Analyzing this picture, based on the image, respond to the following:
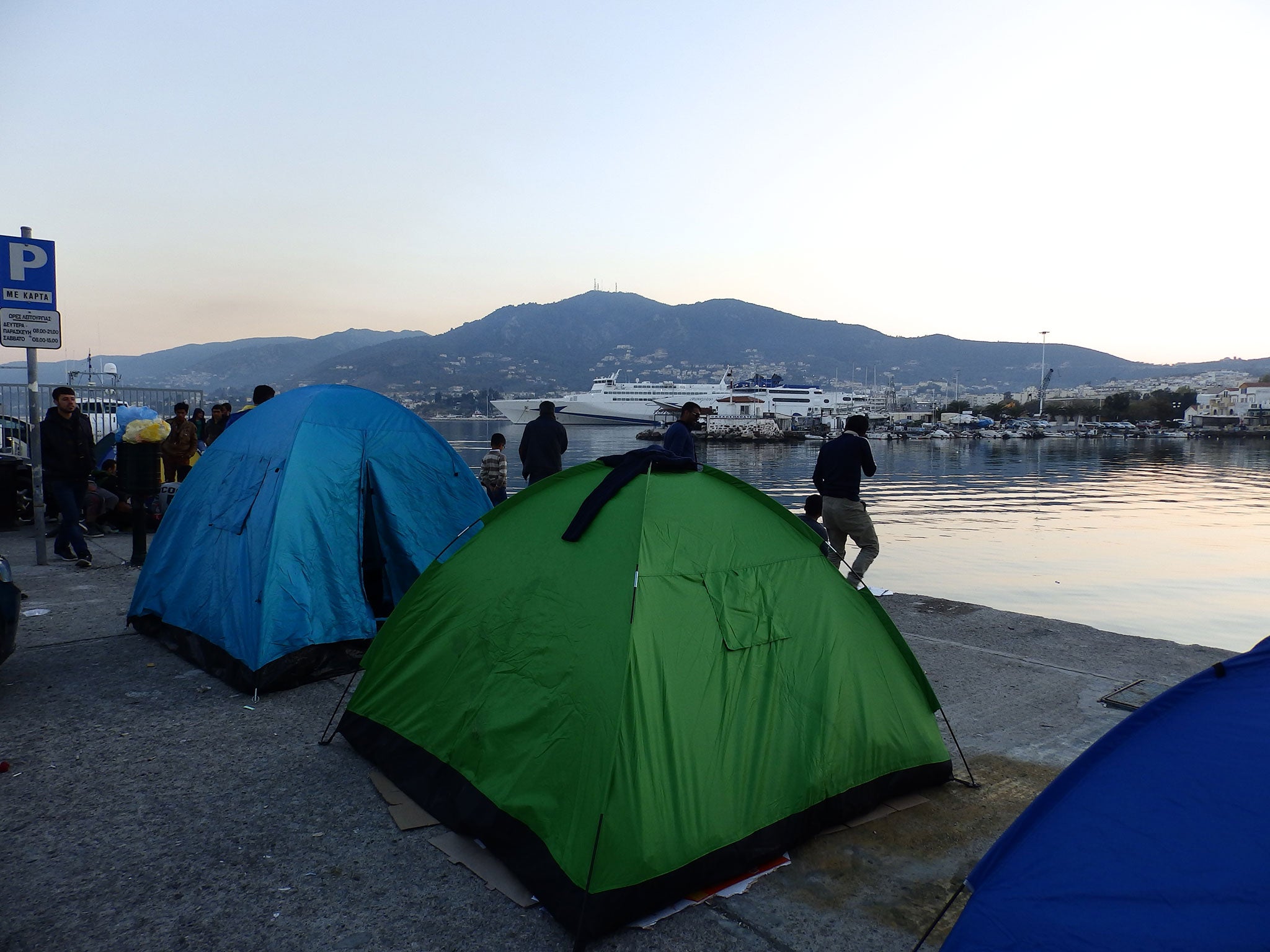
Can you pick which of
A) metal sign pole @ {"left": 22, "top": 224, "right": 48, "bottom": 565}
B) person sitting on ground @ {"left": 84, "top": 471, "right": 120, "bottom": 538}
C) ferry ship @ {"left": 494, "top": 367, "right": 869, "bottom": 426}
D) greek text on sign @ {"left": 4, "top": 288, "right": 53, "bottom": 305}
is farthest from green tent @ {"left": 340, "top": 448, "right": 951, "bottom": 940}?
ferry ship @ {"left": 494, "top": 367, "right": 869, "bottom": 426}

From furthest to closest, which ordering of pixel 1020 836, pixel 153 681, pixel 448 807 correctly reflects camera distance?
pixel 153 681
pixel 448 807
pixel 1020 836

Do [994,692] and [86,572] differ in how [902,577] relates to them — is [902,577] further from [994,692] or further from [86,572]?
[86,572]

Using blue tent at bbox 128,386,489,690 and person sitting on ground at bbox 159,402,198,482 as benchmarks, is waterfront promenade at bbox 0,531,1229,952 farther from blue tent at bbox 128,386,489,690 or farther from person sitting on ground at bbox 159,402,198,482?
person sitting on ground at bbox 159,402,198,482

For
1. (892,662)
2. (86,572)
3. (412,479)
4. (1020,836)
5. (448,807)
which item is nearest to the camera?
(1020,836)

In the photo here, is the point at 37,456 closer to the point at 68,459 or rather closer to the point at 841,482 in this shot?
the point at 68,459

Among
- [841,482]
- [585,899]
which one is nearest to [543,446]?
[841,482]

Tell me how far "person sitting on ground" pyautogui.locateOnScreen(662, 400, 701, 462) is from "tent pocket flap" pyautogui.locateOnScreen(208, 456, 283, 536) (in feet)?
10.6

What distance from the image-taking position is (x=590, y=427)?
101 metres

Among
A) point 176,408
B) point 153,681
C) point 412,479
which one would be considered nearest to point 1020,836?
point 412,479

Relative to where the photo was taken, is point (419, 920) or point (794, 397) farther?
point (794, 397)

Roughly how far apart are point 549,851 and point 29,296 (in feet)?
29.2

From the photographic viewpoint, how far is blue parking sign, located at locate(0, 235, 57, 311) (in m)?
8.23

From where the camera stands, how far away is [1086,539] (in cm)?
1736

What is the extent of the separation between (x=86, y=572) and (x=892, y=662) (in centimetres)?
855
